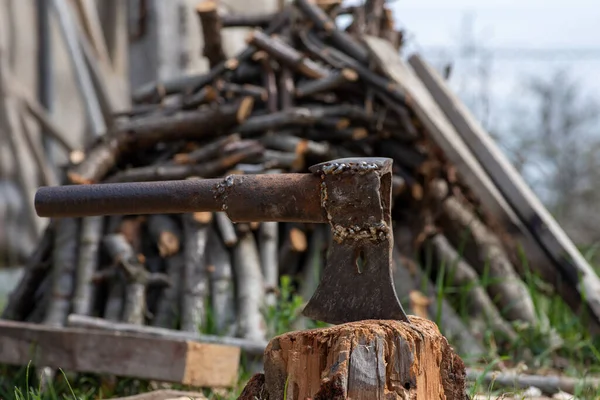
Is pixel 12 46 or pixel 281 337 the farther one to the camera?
pixel 12 46

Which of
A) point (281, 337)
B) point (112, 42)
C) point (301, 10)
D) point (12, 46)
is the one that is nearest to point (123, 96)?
point (112, 42)

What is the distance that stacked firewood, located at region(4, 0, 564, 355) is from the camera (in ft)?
13.5

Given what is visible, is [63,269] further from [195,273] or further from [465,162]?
[465,162]

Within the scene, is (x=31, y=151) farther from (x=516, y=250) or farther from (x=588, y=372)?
(x=588, y=372)

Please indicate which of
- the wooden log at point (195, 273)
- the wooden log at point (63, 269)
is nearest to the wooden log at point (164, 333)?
the wooden log at point (195, 273)

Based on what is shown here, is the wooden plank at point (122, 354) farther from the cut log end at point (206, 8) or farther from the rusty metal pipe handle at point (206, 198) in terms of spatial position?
the cut log end at point (206, 8)

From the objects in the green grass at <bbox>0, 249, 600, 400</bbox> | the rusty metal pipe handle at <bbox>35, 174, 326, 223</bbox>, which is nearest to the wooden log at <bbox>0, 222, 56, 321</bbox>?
the green grass at <bbox>0, 249, 600, 400</bbox>

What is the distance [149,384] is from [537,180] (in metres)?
6.77

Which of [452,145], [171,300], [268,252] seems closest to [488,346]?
[452,145]

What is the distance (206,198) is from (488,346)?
2.42m

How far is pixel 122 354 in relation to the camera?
3.35 metres

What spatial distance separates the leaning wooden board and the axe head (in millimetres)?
2282

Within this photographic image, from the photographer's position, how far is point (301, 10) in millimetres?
5145

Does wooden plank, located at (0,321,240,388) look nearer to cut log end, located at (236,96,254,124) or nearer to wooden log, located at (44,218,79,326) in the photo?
wooden log, located at (44,218,79,326)
